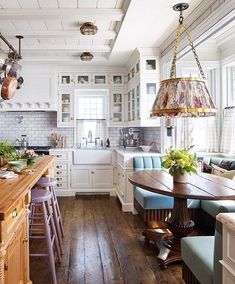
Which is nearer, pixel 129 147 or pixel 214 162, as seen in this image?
pixel 214 162

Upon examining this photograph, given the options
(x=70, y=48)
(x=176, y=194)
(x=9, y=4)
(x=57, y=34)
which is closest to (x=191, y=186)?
(x=176, y=194)

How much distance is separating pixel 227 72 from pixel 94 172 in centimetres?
302

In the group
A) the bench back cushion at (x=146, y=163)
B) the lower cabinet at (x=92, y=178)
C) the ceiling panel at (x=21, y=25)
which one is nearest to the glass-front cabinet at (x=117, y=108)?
the lower cabinet at (x=92, y=178)

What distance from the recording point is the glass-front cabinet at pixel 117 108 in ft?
19.7

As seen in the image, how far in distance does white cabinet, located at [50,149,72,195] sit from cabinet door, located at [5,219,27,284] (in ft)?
11.6

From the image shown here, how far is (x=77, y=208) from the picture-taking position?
486 cm

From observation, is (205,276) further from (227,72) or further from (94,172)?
(94,172)

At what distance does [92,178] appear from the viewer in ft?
18.8

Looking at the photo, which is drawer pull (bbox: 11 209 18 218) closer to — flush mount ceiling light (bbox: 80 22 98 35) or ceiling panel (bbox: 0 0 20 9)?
ceiling panel (bbox: 0 0 20 9)

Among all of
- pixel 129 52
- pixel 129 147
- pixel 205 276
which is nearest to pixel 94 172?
pixel 129 147

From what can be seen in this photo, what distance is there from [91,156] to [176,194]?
136 inches

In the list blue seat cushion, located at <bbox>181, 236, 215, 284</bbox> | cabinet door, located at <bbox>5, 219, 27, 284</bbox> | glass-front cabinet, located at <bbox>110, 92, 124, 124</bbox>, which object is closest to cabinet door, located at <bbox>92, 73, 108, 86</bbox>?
glass-front cabinet, located at <bbox>110, 92, 124, 124</bbox>

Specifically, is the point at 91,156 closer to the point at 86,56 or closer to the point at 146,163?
the point at 146,163

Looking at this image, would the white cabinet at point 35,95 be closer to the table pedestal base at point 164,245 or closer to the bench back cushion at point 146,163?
the bench back cushion at point 146,163
